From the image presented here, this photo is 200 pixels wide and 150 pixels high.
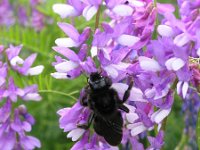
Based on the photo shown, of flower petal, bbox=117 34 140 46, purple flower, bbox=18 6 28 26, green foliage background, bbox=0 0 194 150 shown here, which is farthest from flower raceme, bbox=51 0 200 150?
purple flower, bbox=18 6 28 26

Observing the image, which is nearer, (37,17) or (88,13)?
(88,13)

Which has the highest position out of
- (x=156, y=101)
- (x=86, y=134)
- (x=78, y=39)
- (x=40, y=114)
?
(x=78, y=39)

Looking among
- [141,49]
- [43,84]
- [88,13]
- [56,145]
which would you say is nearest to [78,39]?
[88,13]

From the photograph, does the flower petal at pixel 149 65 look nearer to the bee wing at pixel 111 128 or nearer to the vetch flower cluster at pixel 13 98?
the bee wing at pixel 111 128

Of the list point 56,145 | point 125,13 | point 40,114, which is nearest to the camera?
point 125,13

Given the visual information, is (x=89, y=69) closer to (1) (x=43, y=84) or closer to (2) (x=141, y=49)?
(2) (x=141, y=49)

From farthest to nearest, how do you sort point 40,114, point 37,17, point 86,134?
point 37,17, point 40,114, point 86,134

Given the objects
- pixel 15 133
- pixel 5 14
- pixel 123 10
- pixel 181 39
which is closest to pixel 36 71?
pixel 15 133
